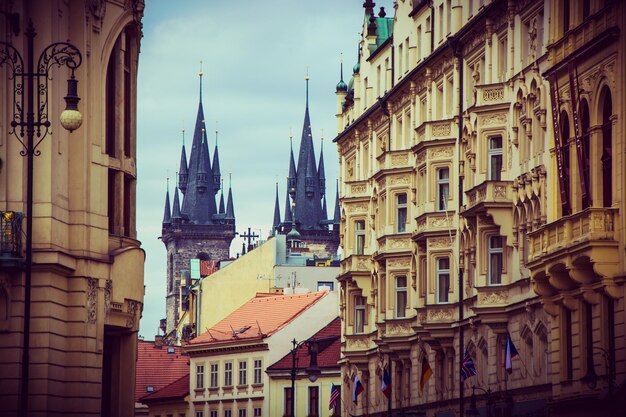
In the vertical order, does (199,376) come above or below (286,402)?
above

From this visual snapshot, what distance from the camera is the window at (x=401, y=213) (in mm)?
83062

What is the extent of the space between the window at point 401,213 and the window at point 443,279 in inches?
261

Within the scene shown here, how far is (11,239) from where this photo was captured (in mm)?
49344

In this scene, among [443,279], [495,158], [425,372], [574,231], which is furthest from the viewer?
[443,279]

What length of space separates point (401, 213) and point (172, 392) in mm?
50323

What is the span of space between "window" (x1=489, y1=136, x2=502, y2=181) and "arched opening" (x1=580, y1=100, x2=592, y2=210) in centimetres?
1716

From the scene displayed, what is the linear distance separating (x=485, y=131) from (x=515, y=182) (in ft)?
12.3

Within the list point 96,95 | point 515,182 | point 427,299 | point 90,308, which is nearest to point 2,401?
point 90,308

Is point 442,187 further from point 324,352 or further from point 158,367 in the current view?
point 158,367

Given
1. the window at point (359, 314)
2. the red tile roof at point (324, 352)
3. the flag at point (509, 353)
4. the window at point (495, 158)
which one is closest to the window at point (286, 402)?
the red tile roof at point (324, 352)

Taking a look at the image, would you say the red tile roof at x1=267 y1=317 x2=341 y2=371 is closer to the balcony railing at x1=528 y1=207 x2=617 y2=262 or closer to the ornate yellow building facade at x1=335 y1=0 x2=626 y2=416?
the ornate yellow building facade at x1=335 y1=0 x2=626 y2=416

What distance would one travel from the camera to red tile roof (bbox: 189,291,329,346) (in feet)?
399

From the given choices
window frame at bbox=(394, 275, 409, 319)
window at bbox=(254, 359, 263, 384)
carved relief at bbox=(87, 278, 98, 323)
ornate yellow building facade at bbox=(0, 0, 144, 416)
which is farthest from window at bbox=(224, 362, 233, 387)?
carved relief at bbox=(87, 278, 98, 323)

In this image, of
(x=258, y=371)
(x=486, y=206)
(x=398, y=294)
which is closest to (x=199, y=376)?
(x=258, y=371)
